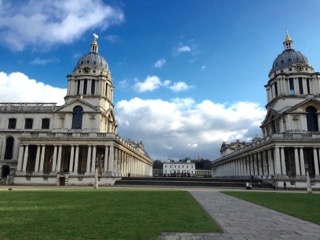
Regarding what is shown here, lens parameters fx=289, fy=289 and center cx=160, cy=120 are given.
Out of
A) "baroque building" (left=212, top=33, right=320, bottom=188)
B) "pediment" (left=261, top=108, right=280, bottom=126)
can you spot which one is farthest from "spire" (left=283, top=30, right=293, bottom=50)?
"pediment" (left=261, top=108, right=280, bottom=126)

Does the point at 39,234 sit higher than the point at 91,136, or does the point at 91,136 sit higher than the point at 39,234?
the point at 91,136

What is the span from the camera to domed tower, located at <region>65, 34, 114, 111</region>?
242 feet

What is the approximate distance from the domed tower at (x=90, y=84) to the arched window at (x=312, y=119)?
49449mm

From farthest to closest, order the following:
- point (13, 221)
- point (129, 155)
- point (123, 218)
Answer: point (129, 155), point (123, 218), point (13, 221)

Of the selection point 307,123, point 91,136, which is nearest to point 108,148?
point 91,136

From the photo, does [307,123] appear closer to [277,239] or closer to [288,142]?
[288,142]

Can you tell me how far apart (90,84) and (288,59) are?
53.3 metres

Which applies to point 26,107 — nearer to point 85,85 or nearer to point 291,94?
point 85,85

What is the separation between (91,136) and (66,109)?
40.7ft

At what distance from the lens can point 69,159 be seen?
67375mm

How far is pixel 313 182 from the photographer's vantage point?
5434cm

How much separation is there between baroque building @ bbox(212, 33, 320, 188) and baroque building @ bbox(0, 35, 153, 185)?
33372 mm

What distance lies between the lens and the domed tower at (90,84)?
73.6m

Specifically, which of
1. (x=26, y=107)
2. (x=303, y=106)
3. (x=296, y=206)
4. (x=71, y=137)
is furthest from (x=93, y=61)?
(x=296, y=206)
